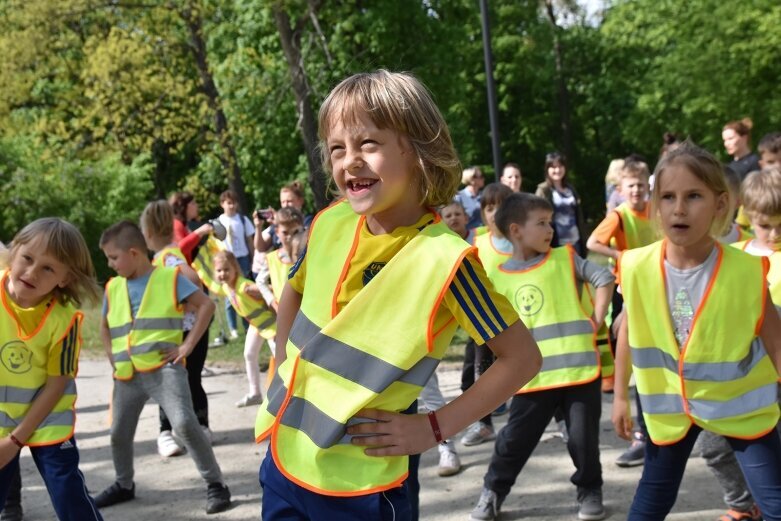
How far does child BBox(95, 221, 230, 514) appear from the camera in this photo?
5816 millimetres

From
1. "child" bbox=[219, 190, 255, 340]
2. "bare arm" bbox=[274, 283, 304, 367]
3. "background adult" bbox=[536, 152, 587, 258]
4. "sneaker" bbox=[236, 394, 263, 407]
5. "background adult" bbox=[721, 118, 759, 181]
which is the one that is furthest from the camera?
"child" bbox=[219, 190, 255, 340]

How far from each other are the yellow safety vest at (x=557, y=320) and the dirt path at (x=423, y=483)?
31.9 inches

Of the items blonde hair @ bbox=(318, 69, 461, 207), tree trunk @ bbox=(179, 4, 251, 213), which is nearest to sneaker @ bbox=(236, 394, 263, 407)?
blonde hair @ bbox=(318, 69, 461, 207)

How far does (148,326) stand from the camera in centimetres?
597

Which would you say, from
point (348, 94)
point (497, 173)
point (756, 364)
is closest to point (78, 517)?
point (348, 94)

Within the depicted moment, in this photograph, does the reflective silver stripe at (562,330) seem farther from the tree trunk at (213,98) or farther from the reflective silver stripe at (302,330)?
the tree trunk at (213,98)

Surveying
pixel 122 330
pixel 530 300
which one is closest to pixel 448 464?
pixel 530 300

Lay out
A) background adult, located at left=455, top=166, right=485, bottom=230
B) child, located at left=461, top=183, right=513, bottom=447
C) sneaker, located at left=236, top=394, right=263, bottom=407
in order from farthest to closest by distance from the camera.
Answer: background adult, located at left=455, top=166, right=485, bottom=230 → sneaker, located at left=236, top=394, right=263, bottom=407 → child, located at left=461, top=183, right=513, bottom=447

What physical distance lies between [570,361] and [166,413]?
248 centimetres

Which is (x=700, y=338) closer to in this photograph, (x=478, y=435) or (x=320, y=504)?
(x=320, y=504)

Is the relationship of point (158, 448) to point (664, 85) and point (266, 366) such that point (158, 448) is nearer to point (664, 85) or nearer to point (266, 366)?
point (266, 366)

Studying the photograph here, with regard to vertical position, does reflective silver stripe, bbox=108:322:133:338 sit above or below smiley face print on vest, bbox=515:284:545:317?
below

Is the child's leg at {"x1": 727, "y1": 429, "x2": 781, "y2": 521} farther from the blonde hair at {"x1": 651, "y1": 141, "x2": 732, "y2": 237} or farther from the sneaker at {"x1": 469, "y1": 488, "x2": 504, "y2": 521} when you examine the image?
the sneaker at {"x1": 469, "y1": 488, "x2": 504, "y2": 521}

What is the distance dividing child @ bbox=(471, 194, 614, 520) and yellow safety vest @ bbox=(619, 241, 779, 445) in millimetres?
1163
